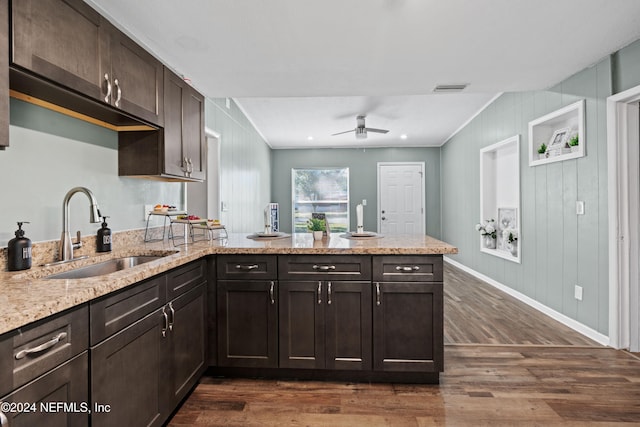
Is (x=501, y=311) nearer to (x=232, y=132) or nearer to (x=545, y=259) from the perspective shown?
(x=545, y=259)

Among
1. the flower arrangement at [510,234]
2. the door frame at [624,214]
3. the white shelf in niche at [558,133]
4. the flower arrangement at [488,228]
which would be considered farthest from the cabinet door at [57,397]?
the flower arrangement at [488,228]

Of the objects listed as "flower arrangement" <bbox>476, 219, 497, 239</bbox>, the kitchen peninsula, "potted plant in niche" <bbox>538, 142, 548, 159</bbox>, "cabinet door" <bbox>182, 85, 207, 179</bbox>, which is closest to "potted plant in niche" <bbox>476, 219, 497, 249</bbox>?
"flower arrangement" <bbox>476, 219, 497, 239</bbox>

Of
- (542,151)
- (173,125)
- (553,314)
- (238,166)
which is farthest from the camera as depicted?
(238,166)

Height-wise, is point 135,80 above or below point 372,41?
below

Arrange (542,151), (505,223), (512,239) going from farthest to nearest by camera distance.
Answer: (505,223) → (512,239) → (542,151)

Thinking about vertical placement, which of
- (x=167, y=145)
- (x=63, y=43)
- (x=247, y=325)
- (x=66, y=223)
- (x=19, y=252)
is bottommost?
(x=247, y=325)

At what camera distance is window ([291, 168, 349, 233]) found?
832cm

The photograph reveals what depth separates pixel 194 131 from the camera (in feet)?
8.98

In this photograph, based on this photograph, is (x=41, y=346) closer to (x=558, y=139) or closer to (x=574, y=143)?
(x=574, y=143)

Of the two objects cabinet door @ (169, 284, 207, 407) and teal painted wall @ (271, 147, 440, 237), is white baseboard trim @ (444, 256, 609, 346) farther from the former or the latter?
cabinet door @ (169, 284, 207, 407)

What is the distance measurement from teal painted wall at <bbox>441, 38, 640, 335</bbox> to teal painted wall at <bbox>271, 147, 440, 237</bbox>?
2.80 m

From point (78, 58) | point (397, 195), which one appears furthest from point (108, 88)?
point (397, 195)

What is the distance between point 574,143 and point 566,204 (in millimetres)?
592

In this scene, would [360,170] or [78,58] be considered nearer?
[78,58]
